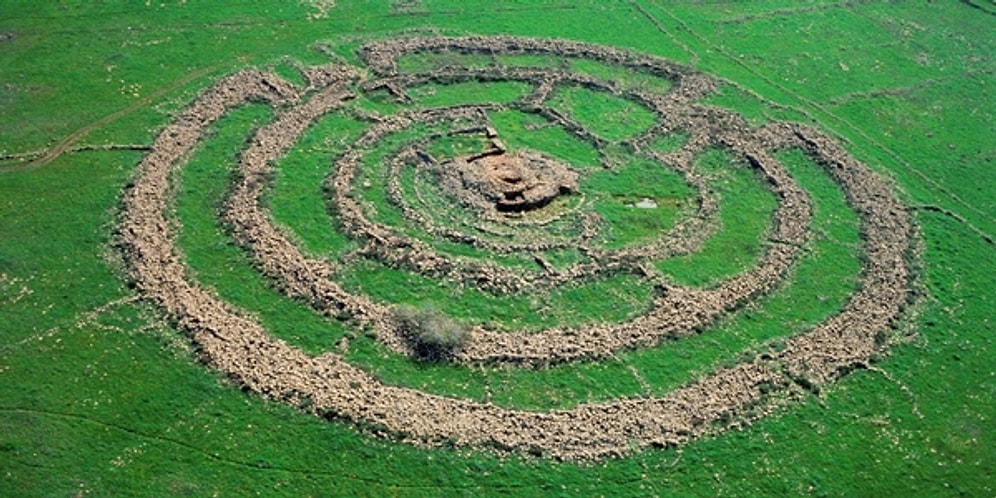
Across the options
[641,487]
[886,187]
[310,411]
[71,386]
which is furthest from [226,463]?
[886,187]

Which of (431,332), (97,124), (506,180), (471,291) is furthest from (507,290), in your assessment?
(97,124)

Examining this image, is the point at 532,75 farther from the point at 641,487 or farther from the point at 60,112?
Result: the point at 641,487

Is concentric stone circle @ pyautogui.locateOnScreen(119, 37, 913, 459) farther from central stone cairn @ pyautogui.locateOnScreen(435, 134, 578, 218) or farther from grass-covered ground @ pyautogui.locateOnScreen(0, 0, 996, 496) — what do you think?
central stone cairn @ pyautogui.locateOnScreen(435, 134, 578, 218)

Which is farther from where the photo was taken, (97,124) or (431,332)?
(97,124)

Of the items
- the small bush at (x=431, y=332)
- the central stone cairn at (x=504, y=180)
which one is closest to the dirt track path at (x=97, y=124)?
the central stone cairn at (x=504, y=180)

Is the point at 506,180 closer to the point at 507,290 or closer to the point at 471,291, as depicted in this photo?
the point at 507,290

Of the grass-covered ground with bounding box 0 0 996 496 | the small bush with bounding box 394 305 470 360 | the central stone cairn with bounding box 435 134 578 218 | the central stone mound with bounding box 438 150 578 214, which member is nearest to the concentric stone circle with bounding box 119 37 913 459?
the small bush with bounding box 394 305 470 360
